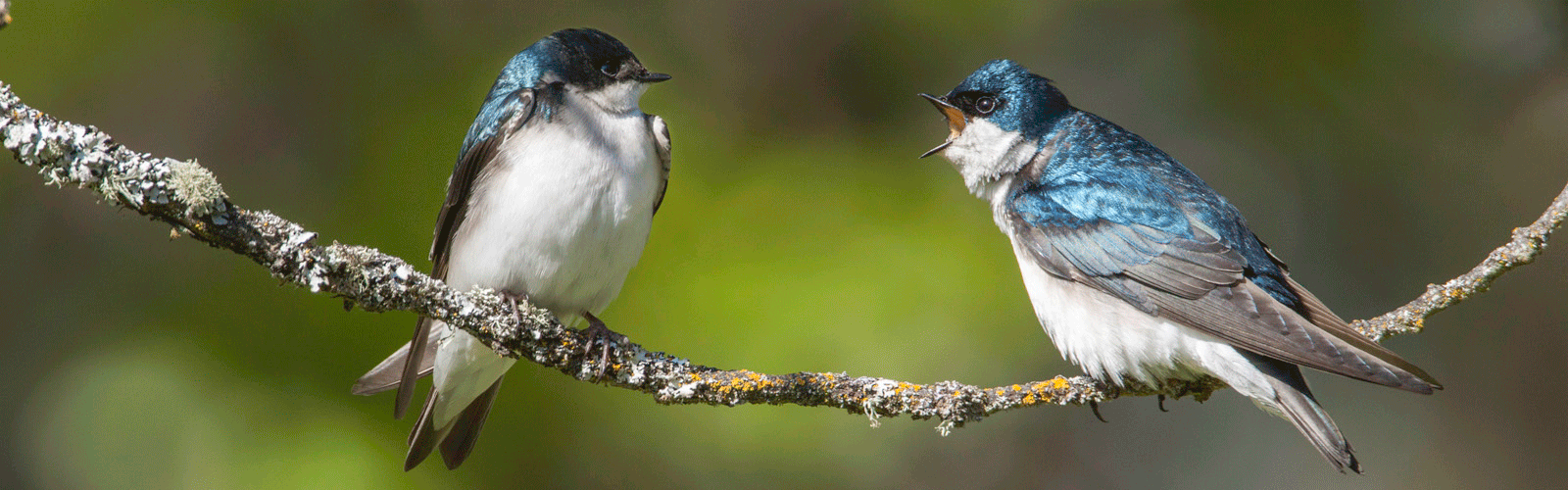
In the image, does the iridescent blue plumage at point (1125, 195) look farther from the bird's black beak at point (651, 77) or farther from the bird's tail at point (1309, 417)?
the bird's black beak at point (651, 77)

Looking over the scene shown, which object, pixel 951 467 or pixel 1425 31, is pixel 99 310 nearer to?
pixel 951 467

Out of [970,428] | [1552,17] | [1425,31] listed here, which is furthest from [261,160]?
[1552,17]

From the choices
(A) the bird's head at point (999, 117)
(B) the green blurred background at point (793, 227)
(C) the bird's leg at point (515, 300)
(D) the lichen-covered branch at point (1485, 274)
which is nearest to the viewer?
(C) the bird's leg at point (515, 300)

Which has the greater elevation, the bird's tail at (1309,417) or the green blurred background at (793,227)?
the green blurred background at (793,227)

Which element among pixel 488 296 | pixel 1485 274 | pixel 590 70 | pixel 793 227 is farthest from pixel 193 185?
pixel 1485 274

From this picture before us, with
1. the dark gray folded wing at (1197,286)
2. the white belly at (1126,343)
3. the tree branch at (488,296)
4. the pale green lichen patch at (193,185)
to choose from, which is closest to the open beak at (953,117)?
the dark gray folded wing at (1197,286)
